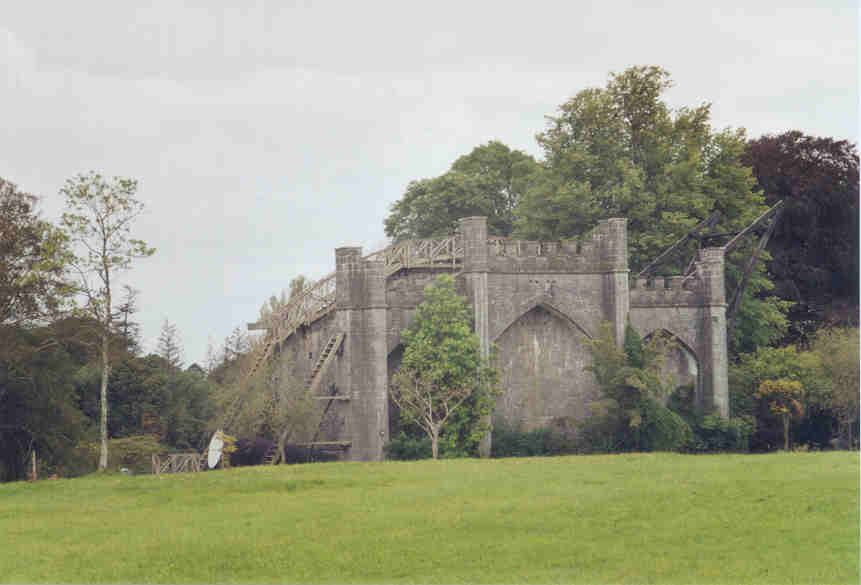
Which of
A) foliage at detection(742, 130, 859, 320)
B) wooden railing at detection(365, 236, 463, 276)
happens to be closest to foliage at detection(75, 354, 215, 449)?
wooden railing at detection(365, 236, 463, 276)

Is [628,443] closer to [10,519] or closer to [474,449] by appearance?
[474,449]

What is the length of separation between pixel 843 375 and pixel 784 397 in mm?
2214

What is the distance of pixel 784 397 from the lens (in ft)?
145

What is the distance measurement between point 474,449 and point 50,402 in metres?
13.4

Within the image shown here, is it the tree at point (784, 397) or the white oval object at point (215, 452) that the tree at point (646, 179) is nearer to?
the tree at point (784, 397)

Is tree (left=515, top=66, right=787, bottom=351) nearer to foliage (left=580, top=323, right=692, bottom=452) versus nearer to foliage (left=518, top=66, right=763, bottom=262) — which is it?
foliage (left=518, top=66, right=763, bottom=262)

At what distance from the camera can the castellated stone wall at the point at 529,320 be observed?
40125 mm

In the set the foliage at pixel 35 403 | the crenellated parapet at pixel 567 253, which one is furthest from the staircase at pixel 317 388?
the foliage at pixel 35 403

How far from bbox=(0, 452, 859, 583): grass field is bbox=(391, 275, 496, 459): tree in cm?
789

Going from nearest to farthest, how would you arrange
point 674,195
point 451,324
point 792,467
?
point 792,467, point 451,324, point 674,195

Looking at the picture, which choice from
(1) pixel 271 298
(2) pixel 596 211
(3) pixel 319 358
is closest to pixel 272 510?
(3) pixel 319 358

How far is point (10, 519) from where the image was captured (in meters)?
25.4

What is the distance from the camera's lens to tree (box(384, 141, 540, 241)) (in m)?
66.3

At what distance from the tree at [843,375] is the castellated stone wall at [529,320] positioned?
12.3 ft
